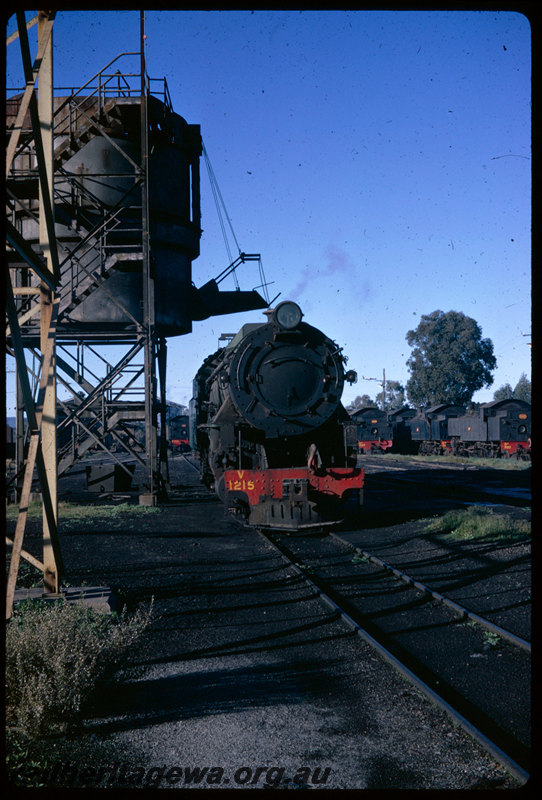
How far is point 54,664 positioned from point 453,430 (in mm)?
37844

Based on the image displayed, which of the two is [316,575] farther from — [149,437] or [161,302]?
[161,302]

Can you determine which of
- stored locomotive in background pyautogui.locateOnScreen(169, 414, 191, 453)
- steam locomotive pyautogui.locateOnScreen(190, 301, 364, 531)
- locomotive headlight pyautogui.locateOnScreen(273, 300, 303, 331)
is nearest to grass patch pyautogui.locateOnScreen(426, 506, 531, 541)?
steam locomotive pyautogui.locateOnScreen(190, 301, 364, 531)

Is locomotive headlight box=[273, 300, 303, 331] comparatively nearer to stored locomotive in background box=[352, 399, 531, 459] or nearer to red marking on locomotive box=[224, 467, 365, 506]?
red marking on locomotive box=[224, 467, 365, 506]

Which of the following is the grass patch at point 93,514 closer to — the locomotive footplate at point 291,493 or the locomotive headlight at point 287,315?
the locomotive footplate at point 291,493

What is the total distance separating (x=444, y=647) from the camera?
206 inches

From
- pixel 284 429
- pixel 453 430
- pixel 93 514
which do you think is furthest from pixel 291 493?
pixel 453 430

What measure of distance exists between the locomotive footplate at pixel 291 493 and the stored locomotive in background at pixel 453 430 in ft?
59.5

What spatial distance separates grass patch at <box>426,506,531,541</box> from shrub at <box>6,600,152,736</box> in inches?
270

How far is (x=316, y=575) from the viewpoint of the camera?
308 inches

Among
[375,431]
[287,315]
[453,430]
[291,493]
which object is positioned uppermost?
[287,315]

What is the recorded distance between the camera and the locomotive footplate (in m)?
10.2

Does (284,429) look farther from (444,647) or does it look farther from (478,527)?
(444,647)

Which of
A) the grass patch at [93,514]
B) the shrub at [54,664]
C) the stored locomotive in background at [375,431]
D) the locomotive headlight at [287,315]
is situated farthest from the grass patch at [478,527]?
the stored locomotive in background at [375,431]

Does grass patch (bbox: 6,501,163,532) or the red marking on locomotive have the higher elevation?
the red marking on locomotive
